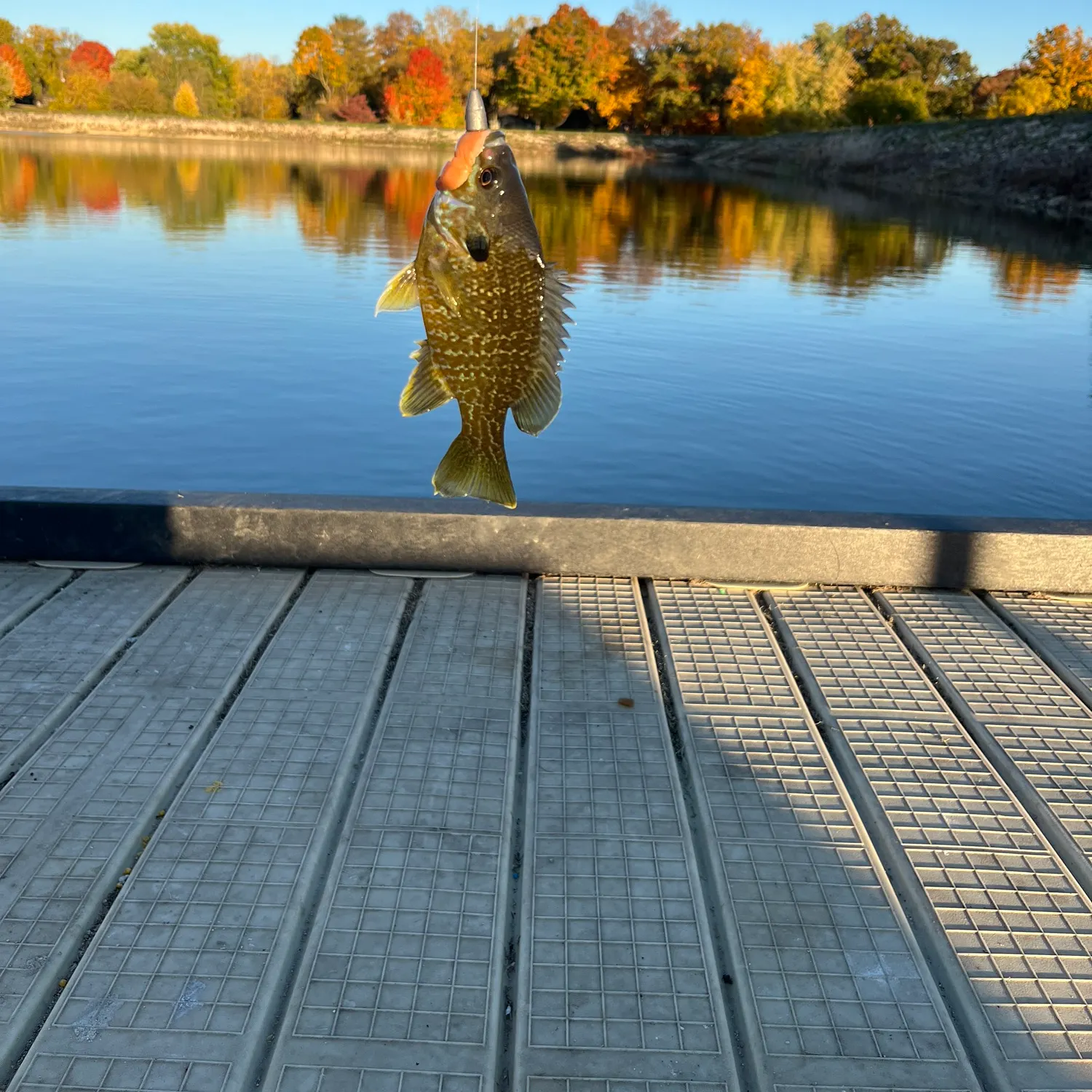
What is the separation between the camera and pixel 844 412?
1066cm

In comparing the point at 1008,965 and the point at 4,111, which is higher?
the point at 4,111

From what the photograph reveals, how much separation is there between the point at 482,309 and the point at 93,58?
116 m

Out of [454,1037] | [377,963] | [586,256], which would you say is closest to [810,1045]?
[454,1037]

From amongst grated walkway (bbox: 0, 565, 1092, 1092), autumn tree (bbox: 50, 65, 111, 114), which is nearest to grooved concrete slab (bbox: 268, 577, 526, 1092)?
grated walkway (bbox: 0, 565, 1092, 1092)

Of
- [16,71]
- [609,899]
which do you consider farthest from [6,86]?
Answer: [609,899]

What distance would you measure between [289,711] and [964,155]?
43.8m

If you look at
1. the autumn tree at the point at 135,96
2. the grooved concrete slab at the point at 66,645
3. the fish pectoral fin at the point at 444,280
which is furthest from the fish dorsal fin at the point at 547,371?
the autumn tree at the point at 135,96

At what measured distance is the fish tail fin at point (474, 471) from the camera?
260 cm

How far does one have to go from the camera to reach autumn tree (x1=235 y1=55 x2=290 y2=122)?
277 feet

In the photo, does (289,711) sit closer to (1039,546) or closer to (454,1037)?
(454,1037)

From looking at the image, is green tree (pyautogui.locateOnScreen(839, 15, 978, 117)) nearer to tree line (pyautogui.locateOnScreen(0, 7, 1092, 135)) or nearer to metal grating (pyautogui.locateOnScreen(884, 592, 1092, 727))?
tree line (pyautogui.locateOnScreen(0, 7, 1092, 135))

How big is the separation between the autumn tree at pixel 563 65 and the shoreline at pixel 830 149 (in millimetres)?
2463

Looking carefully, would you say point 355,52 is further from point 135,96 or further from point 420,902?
point 420,902

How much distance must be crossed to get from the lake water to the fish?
234 inches
